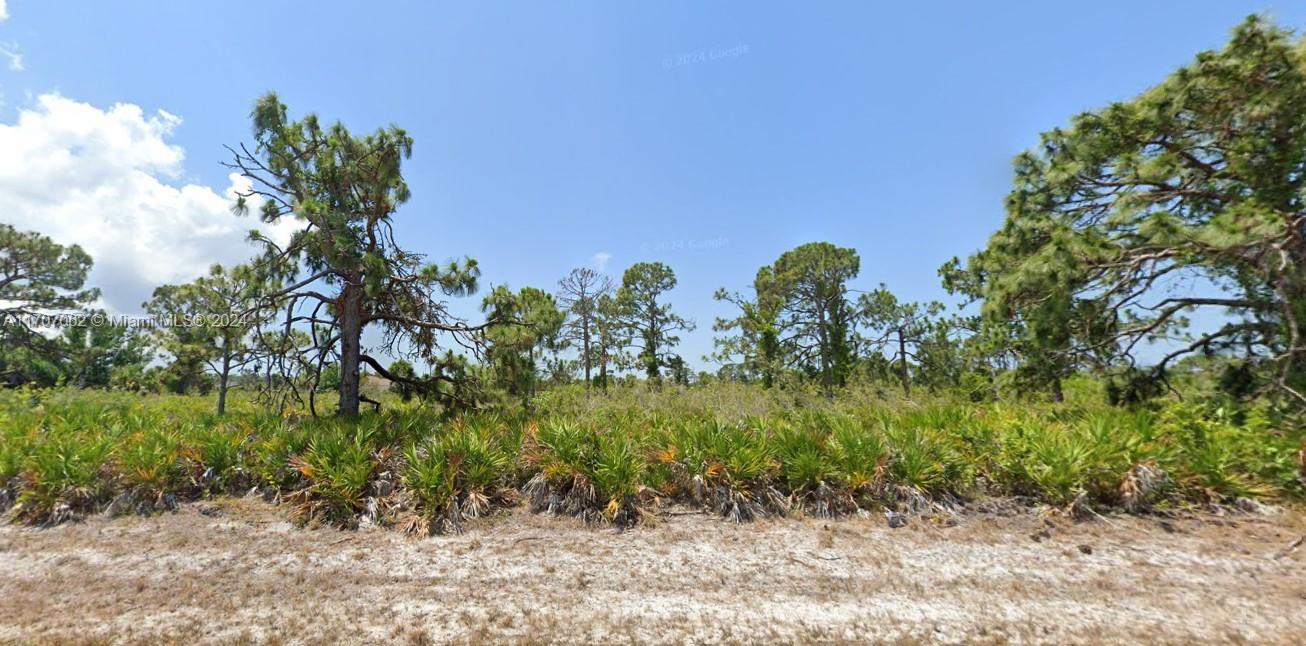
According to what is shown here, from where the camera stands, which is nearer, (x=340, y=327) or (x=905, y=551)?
(x=905, y=551)

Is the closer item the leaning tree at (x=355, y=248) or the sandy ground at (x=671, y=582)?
the sandy ground at (x=671, y=582)

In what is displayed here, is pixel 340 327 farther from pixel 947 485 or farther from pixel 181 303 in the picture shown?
pixel 181 303

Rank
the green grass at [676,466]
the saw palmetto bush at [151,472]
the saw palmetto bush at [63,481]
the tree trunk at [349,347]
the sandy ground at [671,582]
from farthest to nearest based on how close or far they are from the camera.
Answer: the tree trunk at [349,347]
the saw palmetto bush at [151,472]
the saw palmetto bush at [63,481]
the green grass at [676,466]
the sandy ground at [671,582]

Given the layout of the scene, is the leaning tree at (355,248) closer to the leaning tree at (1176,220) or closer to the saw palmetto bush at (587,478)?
the saw palmetto bush at (587,478)

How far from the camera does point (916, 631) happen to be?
367 centimetres

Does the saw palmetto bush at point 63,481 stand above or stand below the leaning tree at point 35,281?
below

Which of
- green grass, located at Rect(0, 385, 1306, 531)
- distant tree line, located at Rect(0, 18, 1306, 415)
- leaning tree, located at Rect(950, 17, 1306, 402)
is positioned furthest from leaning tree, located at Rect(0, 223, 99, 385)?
leaning tree, located at Rect(950, 17, 1306, 402)

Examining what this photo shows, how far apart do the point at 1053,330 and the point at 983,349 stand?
6.72 feet

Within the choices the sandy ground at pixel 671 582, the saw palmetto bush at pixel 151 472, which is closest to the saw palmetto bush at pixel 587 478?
the sandy ground at pixel 671 582

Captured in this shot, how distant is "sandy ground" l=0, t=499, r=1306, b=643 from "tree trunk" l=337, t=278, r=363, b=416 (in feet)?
15.1

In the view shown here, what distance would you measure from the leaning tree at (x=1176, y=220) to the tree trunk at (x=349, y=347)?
14.2 m

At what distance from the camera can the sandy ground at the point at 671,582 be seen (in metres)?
3.73

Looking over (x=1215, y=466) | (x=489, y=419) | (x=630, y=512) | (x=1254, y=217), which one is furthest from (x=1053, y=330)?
(x=489, y=419)

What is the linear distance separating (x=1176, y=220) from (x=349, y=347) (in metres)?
16.3
